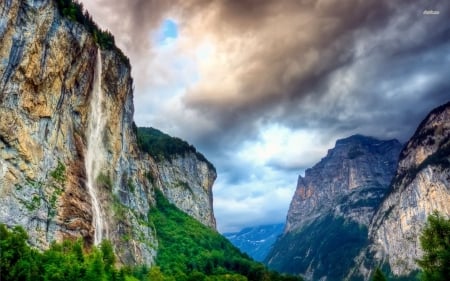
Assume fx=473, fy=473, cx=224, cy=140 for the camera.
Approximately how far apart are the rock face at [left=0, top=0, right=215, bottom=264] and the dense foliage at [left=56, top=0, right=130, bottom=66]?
236 cm

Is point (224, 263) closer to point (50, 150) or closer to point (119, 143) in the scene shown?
point (119, 143)

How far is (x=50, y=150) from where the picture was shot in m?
114

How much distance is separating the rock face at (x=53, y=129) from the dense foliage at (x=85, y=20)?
236 cm

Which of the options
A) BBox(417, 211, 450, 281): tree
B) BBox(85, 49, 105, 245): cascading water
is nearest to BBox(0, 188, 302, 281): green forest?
BBox(85, 49, 105, 245): cascading water

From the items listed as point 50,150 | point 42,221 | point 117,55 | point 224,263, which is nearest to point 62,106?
point 50,150

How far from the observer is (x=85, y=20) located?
142125mm

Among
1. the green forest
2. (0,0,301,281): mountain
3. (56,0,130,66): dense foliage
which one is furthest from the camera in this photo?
(56,0,130,66): dense foliage

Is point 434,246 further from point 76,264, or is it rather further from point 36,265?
point 36,265

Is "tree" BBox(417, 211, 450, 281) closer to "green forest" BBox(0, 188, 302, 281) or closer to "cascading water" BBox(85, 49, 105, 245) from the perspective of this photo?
"green forest" BBox(0, 188, 302, 281)

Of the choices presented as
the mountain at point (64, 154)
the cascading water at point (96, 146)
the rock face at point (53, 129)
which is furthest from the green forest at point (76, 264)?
the cascading water at point (96, 146)

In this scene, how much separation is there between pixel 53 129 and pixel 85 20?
4236 centimetres

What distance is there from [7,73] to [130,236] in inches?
2644

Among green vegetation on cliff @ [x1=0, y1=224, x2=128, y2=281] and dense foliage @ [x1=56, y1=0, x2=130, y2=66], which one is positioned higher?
dense foliage @ [x1=56, y1=0, x2=130, y2=66]

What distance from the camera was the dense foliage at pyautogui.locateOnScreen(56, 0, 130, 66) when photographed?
126 meters
